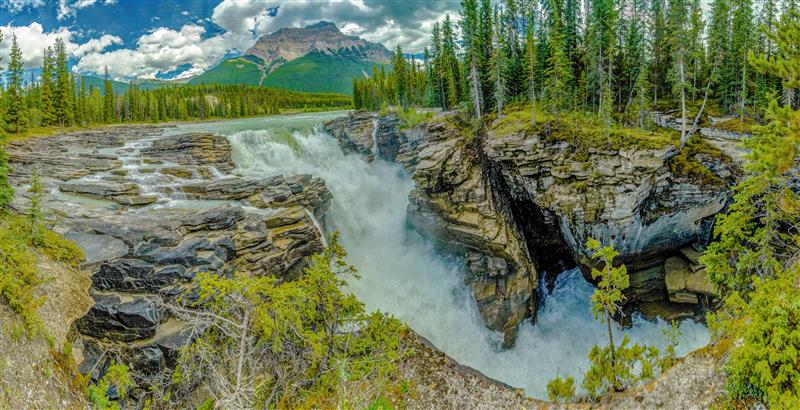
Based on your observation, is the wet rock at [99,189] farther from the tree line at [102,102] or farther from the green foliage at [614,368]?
the green foliage at [614,368]

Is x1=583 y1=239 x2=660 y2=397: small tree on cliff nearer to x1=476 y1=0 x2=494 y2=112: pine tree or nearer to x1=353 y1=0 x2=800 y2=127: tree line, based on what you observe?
x1=353 y1=0 x2=800 y2=127: tree line

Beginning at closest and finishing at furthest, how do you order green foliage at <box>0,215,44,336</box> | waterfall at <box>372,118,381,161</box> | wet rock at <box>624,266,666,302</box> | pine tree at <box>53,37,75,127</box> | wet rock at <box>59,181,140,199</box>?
green foliage at <box>0,215,44,336</box> < wet rock at <box>624,266,666,302</box> < wet rock at <box>59,181,140,199</box> < waterfall at <box>372,118,381,161</box> < pine tree at <box>53,37,75,127</box>

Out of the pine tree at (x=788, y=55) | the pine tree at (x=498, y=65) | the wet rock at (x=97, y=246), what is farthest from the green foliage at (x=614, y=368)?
the pine tree at (x=498, y=65)

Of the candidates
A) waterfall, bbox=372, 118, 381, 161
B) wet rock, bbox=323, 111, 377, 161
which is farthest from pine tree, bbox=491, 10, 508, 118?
wet rock, bbox=323, 111, 377, 161

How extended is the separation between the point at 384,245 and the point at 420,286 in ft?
17.9

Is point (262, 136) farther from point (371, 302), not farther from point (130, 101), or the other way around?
point (130, 101)

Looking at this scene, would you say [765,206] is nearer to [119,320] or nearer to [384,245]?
[384,245]

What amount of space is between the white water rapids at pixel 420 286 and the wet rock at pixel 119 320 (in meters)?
12.9

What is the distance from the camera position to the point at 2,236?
14.0 metres

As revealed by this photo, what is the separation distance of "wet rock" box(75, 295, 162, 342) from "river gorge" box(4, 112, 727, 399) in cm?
5

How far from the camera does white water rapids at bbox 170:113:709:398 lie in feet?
75.9

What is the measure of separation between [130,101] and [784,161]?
357 ft

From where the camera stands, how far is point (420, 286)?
2756 centimetres

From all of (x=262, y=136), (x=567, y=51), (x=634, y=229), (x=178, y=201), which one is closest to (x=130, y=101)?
(x=262, y=136)
